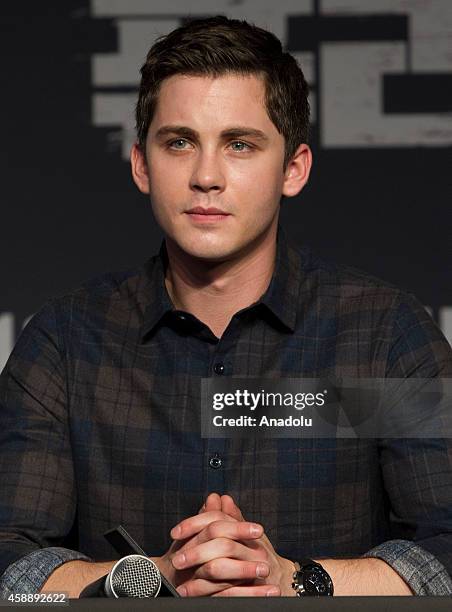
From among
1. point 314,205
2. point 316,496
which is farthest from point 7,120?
point 316,496

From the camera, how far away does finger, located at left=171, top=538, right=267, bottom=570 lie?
1.83 m

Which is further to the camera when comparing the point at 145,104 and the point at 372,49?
the point at 372,49

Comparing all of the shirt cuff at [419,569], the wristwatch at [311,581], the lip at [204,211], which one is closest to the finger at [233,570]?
the wristwatch at [311,581]

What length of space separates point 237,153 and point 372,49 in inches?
49.0

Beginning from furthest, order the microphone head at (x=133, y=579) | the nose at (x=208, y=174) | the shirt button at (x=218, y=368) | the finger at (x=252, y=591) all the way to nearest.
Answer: the shirt button at (x=218, y=368) < the nose at (x=208, y=174) < the finger at (x=252, y=591) < the microphone head at (x=133, y=579)

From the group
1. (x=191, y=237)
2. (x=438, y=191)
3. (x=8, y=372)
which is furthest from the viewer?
(x=438, y=191)

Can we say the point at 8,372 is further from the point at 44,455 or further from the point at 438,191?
the point at 438,191

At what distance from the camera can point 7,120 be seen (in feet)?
10.8

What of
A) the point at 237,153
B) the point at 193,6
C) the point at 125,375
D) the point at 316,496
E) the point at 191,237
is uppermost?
the point at 193,6

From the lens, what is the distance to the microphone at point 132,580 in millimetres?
1495

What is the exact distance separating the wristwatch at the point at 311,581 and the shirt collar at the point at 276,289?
455 millimetres

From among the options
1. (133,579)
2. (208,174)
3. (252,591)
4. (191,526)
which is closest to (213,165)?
(208,174)

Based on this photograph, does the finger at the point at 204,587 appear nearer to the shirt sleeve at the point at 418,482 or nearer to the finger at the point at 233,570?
the finger at the point at 233,570

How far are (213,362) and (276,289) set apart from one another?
17 cm
